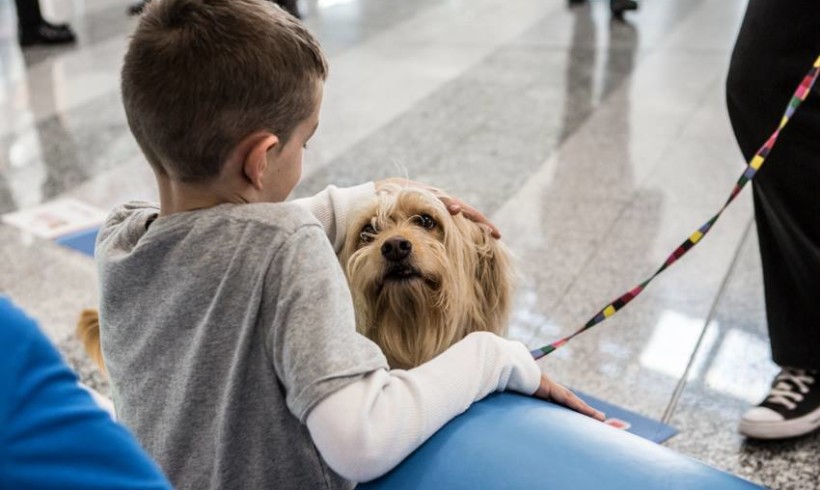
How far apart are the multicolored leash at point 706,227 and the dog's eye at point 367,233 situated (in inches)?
14.6

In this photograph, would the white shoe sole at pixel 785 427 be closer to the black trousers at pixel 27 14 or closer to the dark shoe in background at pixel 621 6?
the dark shoe in background at pixel 621 6

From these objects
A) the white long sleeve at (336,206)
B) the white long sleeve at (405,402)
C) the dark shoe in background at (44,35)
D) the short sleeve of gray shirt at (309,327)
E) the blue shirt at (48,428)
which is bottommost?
the dark shoe in background at (44,35)

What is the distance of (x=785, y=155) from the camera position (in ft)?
5.91

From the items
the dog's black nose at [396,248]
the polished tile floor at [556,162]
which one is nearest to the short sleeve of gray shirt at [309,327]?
the dog's black nose at [396,248]

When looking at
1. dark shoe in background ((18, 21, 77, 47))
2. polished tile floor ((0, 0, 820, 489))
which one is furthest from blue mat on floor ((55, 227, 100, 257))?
dark shoe in background ((18, 21, 77, 47))

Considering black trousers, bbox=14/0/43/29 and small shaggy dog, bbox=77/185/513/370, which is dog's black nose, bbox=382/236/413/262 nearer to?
small shaggy dog, bbox=77/185/513/370

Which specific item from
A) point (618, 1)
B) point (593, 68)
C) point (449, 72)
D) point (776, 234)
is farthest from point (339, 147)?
point (618, 1)

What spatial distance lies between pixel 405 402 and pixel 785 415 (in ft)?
4.00

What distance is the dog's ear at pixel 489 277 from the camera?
1.61m

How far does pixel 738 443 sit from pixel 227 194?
1.39 metres

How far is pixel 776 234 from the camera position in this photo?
1.90m

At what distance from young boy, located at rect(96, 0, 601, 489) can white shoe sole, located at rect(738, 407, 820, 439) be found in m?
1.07

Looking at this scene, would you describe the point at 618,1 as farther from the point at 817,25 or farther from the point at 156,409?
the point at 156,409

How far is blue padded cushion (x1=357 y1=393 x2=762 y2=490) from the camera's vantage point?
1.04m
